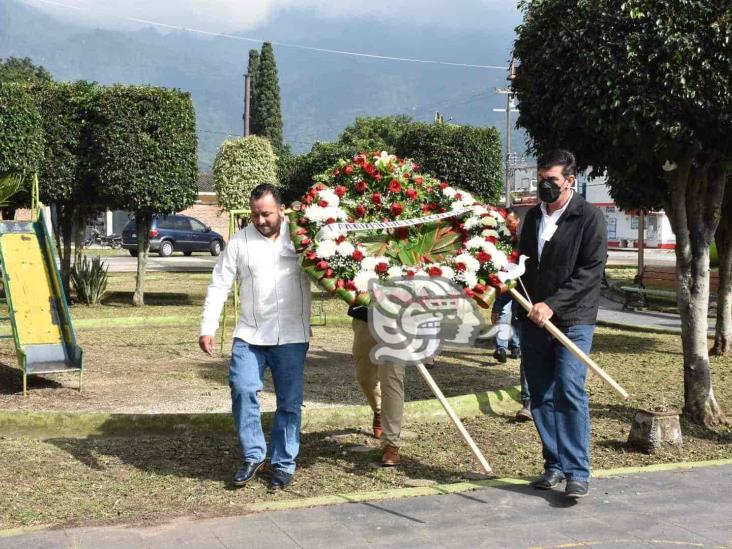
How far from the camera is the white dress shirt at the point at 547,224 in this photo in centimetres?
643

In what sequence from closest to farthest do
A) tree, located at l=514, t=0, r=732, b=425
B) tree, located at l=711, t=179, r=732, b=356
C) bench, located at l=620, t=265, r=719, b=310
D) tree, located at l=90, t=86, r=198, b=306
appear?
1. tree, located at l=514, t=0, r=732, b=425
2. tree, located at l=711, t=179, r=732, b=356
3. tree, located at l=90, t=86, r=198, b=306
4. bench, located at l=620, t=265, r=719, b=310

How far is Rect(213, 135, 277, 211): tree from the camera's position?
33.4 metres

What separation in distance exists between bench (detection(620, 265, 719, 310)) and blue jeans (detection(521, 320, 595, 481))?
43.8 feet

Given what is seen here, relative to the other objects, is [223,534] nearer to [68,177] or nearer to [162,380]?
[162,380]

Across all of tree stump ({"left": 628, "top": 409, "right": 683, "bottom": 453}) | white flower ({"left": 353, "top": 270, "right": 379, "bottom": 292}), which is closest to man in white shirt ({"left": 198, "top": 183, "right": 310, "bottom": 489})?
white flower ({"left": 353, "top": 270, "right": 379, "bottom": 292})

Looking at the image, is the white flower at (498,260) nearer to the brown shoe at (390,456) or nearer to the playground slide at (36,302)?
the brown shoe at (390,456)

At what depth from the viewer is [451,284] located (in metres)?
6.77

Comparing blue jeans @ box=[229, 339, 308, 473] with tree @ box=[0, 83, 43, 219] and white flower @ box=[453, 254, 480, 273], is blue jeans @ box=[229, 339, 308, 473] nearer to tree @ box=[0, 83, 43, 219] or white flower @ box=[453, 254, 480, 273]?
white flower @ box=[453, 254, 480, 273]

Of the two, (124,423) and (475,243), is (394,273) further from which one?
(124,423)

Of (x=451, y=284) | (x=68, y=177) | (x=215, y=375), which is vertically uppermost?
(x=68, y=177)

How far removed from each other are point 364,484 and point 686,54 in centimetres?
419

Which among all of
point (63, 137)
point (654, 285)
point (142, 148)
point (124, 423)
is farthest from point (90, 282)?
point (654, 285)

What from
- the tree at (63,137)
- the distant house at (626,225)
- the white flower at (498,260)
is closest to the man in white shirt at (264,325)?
the white flower at (498,260)

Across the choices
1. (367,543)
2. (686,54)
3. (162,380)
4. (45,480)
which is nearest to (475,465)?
(367,543)
